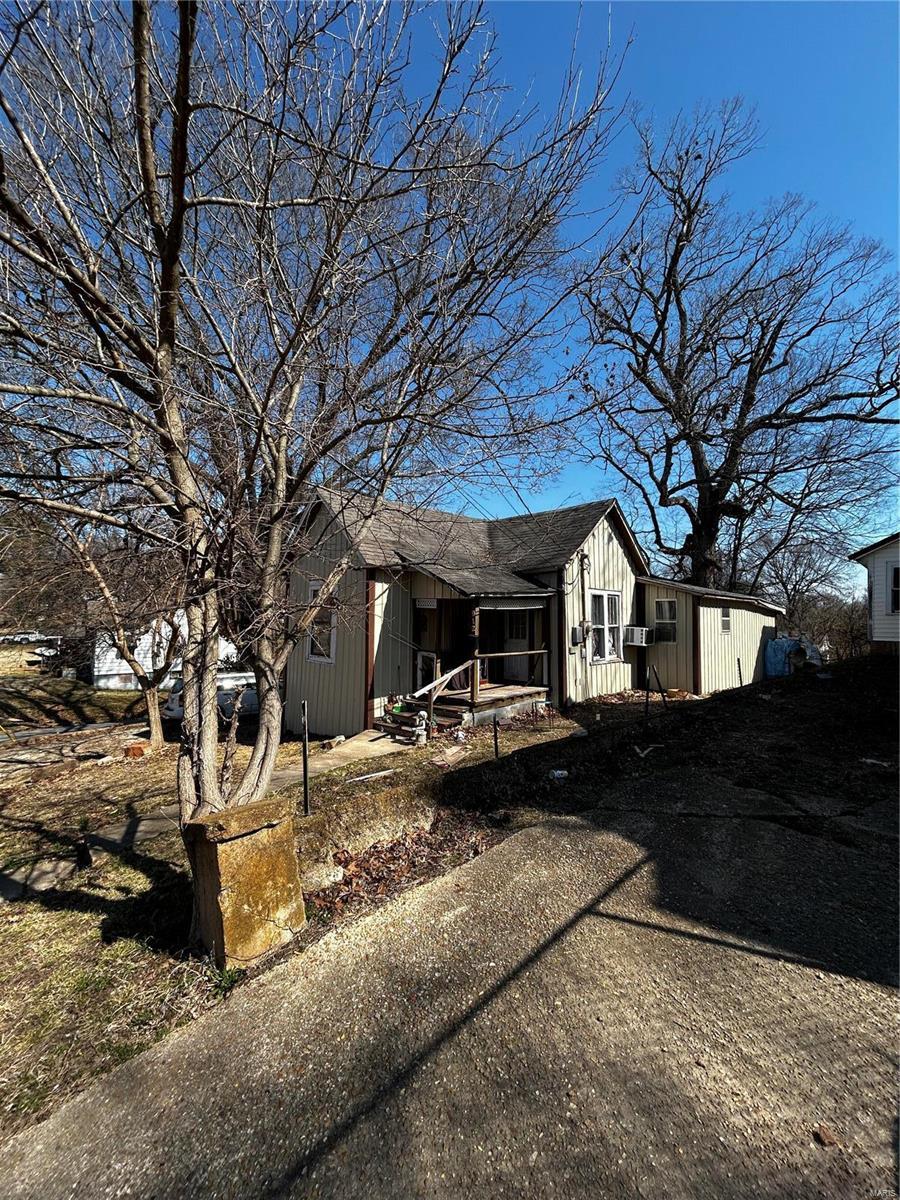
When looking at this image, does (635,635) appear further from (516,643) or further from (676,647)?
(516,643)

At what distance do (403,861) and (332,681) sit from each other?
7717mm

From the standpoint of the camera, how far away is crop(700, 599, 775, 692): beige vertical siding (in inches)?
575

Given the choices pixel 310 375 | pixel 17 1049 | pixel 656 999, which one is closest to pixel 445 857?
pixel 656 999

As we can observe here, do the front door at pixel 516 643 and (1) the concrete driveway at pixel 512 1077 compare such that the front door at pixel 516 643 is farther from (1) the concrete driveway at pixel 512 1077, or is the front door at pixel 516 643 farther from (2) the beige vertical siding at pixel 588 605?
(1) the concrete driveway at pixel 512 1077

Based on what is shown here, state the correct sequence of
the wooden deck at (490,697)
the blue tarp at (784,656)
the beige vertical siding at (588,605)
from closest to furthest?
the wooden deck at (490,697) < the beige vertical siding at (588,605) < the blue tarp at (784,656)

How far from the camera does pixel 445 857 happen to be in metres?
4.48

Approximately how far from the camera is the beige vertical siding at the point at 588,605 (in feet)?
41.4

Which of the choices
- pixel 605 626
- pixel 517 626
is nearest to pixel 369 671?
pixel 517 626

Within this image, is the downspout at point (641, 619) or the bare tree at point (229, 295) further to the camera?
the downspout at point (641, 619)

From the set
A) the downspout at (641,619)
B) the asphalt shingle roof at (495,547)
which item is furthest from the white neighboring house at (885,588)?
the asphalt shingle roof at (495,547)

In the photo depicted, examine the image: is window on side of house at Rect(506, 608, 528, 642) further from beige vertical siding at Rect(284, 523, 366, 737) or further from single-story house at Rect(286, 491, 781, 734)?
beige vertical siding at Rect(284, 523, 366, 737)

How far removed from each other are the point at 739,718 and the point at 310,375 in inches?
331

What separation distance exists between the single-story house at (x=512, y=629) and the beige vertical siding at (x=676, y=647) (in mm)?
31

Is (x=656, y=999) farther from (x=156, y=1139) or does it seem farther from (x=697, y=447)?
(x=697, y=447)
